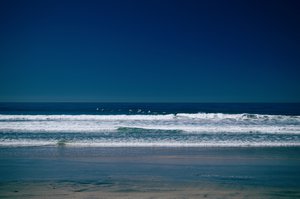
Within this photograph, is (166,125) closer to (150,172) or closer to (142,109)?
(150,172)

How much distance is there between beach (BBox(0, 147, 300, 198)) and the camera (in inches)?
318

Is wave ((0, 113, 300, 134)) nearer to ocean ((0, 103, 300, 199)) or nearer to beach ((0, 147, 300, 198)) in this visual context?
ocean ((0, 103, 300, 199))

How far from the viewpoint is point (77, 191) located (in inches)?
320

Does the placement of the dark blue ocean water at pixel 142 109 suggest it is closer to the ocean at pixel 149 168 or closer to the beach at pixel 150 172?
the ocean at pixel 149 168

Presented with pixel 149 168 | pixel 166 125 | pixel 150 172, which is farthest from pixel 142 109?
pixel 150 172

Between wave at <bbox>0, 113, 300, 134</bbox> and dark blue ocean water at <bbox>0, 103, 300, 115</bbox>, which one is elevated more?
dark blue ocean water at <bbox>0, 103, 300, 115</bbox>

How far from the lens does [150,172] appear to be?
404 inches

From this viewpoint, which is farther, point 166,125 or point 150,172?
point 166,125

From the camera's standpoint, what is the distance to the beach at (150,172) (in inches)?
318

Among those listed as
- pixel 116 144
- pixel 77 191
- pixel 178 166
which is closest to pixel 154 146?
pixel 116 144

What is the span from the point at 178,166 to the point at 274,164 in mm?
3249

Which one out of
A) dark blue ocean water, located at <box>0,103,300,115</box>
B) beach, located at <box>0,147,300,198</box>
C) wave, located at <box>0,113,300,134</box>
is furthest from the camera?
dark blue ocean water, located at <box>0,103,300,115</box>

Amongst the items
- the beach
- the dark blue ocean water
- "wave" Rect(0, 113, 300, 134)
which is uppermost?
the dark blue ocean water

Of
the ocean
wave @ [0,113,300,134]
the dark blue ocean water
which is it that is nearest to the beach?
the ocean
